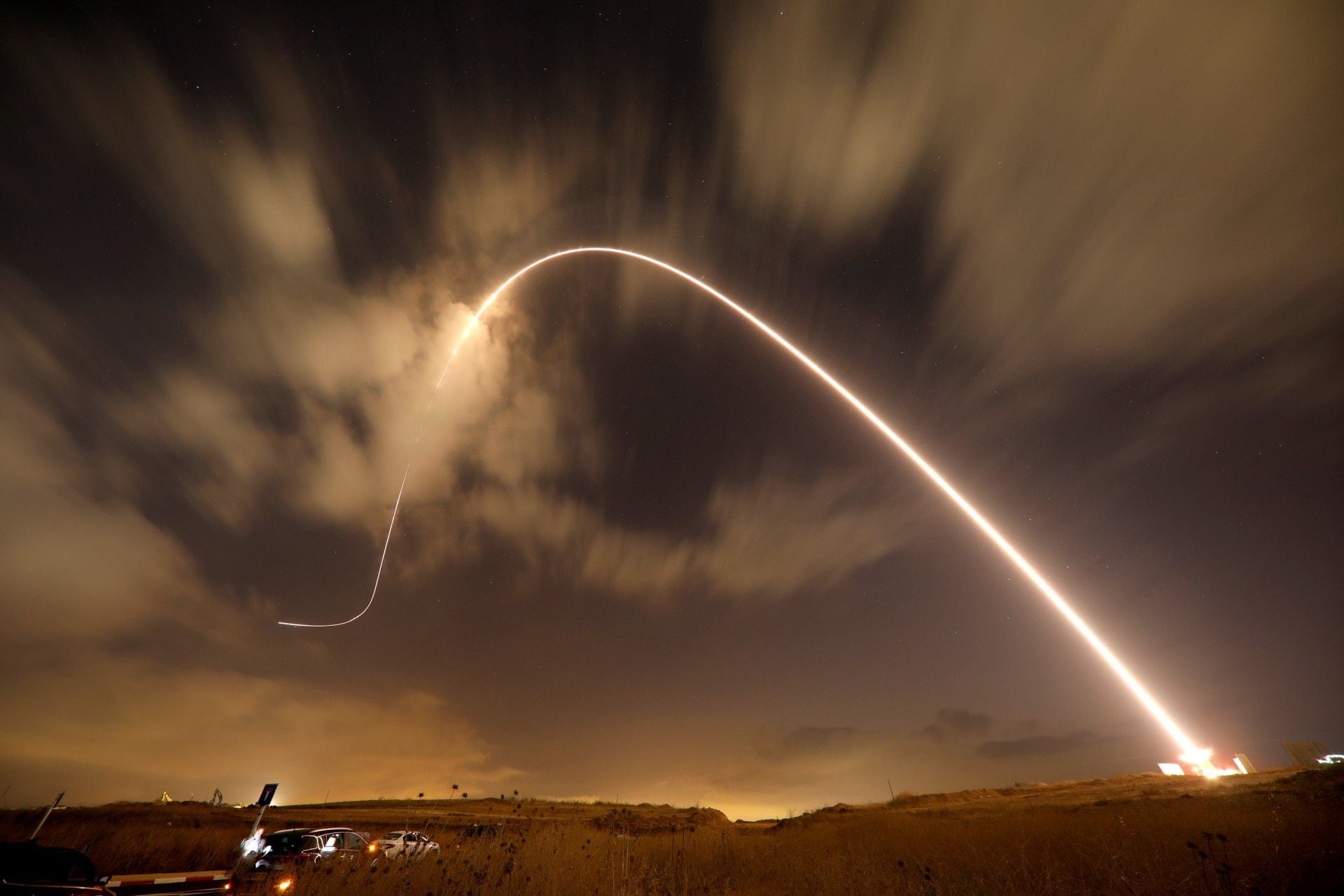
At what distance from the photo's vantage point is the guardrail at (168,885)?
8383mm

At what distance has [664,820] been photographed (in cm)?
4697

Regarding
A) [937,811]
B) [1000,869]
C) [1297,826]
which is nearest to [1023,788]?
[937,811]

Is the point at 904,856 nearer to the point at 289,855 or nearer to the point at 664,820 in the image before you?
the point at 289,855

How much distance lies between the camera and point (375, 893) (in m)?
9.93

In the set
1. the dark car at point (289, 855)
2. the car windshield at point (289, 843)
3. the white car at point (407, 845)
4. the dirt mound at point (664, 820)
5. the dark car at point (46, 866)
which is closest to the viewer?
the dark car at point (46, 866)

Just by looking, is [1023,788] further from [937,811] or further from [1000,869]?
[1000,869]

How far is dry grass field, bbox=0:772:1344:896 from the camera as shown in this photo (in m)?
10.8

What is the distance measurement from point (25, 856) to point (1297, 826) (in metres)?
27.0

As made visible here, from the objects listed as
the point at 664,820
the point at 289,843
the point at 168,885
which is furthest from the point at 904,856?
the point at 664,820

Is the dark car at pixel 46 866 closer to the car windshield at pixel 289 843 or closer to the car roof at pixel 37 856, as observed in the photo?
the car roof at pixel 37 856

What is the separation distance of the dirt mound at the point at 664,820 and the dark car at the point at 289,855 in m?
18.1

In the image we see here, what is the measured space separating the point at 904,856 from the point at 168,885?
58.8 ft

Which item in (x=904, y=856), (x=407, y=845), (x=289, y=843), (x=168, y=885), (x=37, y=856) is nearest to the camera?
(x=37, y=856)

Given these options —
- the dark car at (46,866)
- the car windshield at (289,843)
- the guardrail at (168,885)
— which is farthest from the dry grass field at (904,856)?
the car windshield at (289,843)
